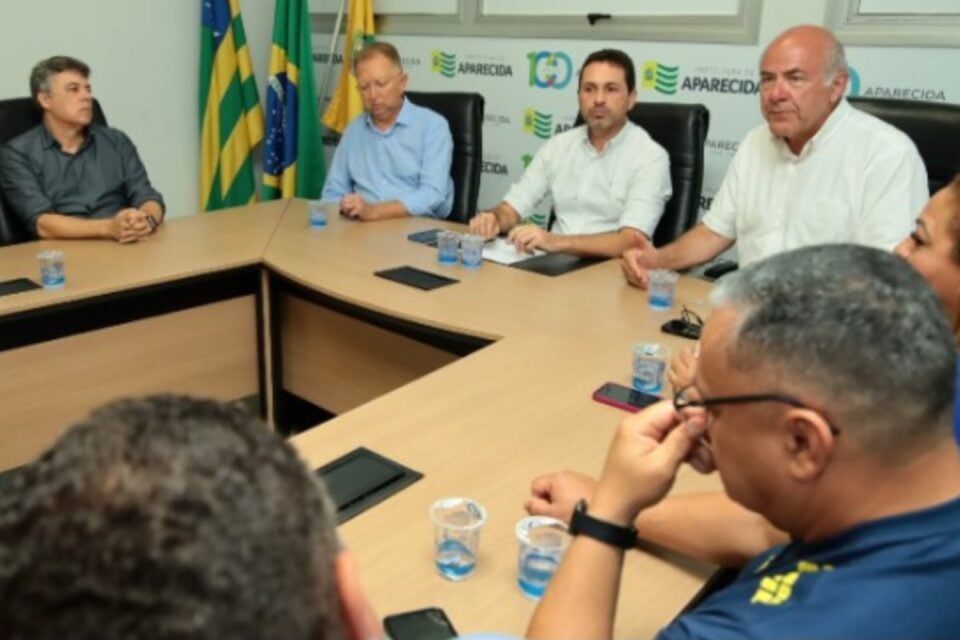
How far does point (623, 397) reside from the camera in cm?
167

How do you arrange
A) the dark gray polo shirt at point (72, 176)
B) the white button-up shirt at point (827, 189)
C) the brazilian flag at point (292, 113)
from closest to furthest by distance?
1. the white button-up shirt at point (827, 189)
2. the dark gray polo shirt at point (72, 176)
3. the brazilian flag at point (292, 113)

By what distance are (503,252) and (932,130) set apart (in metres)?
1.37

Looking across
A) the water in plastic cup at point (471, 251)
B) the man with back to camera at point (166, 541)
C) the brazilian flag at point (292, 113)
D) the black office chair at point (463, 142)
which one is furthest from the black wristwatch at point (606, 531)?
the brazilian flag at point (292, 113)

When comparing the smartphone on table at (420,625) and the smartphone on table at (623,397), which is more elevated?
the smartphone on table at (623,397)

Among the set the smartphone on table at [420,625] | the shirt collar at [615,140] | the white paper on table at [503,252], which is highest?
the shirt collar at [615,140]

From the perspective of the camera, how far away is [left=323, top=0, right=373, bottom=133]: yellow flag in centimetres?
459

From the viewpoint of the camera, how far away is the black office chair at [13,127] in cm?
296

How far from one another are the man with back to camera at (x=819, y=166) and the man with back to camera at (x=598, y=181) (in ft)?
1.08

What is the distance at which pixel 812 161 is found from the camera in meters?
2.55

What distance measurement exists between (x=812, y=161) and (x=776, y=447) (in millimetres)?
1970

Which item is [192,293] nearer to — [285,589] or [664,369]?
[664,369]

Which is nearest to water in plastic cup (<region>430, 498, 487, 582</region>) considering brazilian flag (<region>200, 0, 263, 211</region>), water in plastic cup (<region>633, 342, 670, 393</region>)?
water in plastic cup (<region>633, 342, 670, 393</region>)

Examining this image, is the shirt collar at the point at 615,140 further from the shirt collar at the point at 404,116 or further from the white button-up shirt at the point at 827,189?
the shirt collar at the point at 404,116

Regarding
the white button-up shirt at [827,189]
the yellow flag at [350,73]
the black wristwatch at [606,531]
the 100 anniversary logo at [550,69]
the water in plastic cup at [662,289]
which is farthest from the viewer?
the yellow flag at [350,73]
